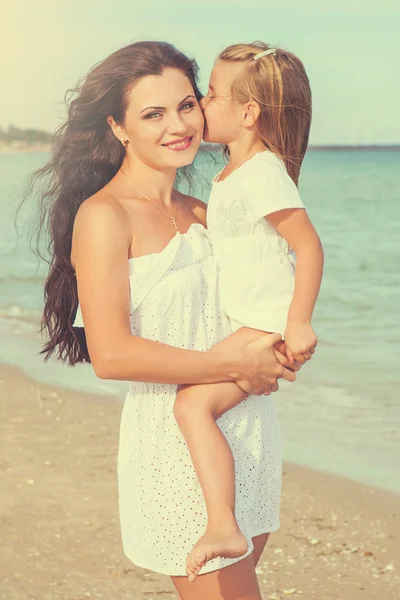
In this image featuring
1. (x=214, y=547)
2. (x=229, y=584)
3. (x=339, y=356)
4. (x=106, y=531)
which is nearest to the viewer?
(x=214, y=547)

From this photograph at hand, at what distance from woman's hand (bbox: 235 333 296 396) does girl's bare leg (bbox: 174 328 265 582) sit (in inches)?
1.9

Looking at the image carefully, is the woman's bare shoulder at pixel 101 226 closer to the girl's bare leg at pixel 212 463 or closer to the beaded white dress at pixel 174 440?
the beaded white dress at pixel 174 440

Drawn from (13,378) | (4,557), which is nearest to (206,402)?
→ (4,557)

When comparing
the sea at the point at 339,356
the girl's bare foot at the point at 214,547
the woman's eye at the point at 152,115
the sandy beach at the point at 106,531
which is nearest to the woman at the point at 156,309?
the woman's eye at the point at 152,115

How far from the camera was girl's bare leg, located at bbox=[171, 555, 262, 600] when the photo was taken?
2984 millimetres

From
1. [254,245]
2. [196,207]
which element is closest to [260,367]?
[254,245]

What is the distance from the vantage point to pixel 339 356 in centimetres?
1022

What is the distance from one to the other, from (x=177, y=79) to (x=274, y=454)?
1113mm

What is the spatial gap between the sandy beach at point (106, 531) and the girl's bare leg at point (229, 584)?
2.35m

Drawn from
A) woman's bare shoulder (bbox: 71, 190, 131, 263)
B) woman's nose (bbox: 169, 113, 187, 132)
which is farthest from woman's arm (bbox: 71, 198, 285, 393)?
woman's nose (bbox: 169, 113, 187, 132)

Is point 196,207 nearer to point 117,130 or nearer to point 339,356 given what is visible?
point 117,130

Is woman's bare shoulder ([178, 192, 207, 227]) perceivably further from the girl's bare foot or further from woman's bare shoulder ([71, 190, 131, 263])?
the girl's bare foot

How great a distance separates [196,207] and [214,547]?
1.12 meters

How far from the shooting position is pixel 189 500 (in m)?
3.03
